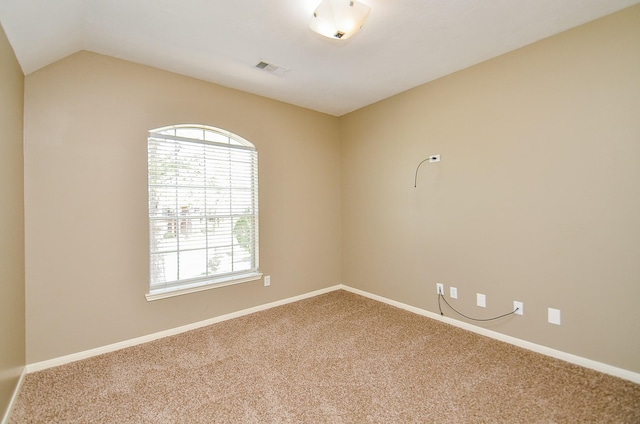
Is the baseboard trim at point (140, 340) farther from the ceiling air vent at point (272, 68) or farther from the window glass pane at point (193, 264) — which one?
the ceiling air vent at point (272, 68)

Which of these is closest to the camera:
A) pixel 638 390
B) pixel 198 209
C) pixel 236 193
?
pixel 638 390

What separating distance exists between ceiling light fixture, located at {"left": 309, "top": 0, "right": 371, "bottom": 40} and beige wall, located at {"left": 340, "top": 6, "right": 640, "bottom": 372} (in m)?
1.61

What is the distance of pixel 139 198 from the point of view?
2.69 meters

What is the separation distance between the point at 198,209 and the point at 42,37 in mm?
1720

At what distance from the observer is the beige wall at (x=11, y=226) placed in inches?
66.9

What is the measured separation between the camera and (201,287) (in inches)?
119

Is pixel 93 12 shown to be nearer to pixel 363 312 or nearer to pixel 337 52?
pixel 337 52

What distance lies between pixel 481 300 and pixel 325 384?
1.77 meters

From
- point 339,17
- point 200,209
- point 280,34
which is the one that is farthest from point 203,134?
point 339,17

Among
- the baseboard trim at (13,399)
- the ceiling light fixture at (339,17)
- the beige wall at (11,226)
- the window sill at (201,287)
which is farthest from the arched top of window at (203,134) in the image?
the baseboard trim at (13,399)

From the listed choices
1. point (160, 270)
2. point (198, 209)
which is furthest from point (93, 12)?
Answer: point (160, 270)

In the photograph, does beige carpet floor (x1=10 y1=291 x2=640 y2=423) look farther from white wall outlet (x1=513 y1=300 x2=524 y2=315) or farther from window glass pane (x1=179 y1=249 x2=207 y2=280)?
window glass pane (x1=179 y1=249 x2=207 y2=280)

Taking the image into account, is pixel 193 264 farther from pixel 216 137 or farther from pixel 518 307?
pixel 518 307

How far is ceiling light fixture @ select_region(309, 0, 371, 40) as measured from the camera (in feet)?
5.79
